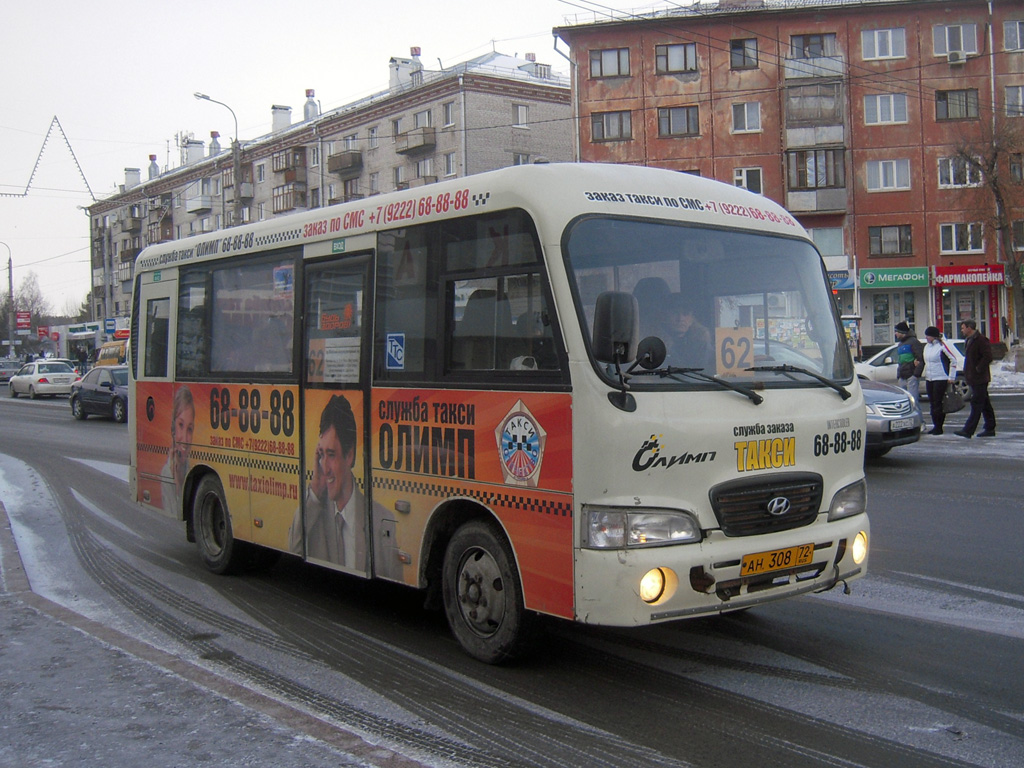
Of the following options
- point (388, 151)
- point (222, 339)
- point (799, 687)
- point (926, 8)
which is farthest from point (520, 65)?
point (799, 687)

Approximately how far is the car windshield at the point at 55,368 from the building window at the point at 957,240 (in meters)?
40.9

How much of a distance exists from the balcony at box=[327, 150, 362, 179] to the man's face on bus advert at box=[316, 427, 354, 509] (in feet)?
177

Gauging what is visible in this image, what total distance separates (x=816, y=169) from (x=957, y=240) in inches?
288

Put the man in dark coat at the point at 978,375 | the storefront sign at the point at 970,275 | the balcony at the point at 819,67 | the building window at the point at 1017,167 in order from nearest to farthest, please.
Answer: the man in dark coat at the point at 978,375 < the building window at the point at 1017,167 < the storefront sign at the point at 970,275 < the balcony at the point at 819,67

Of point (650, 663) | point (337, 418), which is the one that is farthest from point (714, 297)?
point (337, 418)

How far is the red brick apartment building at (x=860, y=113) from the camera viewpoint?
46688 millimetres

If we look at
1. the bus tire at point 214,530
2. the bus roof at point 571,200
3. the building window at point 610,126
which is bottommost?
the bus tire at point 214,530

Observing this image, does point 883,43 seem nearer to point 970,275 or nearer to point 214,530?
point 970,275

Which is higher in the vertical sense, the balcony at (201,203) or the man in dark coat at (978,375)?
the balcony at (201,203)

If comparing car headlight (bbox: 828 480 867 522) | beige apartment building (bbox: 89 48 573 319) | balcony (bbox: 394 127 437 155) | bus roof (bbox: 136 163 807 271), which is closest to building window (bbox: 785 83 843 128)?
beige apartment building (bbox: 89 48 573 319)

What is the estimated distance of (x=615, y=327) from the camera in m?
4.71

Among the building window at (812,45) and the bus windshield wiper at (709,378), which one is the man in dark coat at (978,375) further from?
the building window at (812,45)

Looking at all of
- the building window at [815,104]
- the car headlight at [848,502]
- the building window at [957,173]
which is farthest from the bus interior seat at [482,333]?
the building window at [815,104]

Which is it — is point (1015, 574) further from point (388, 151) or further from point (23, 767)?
point (388, 151)
